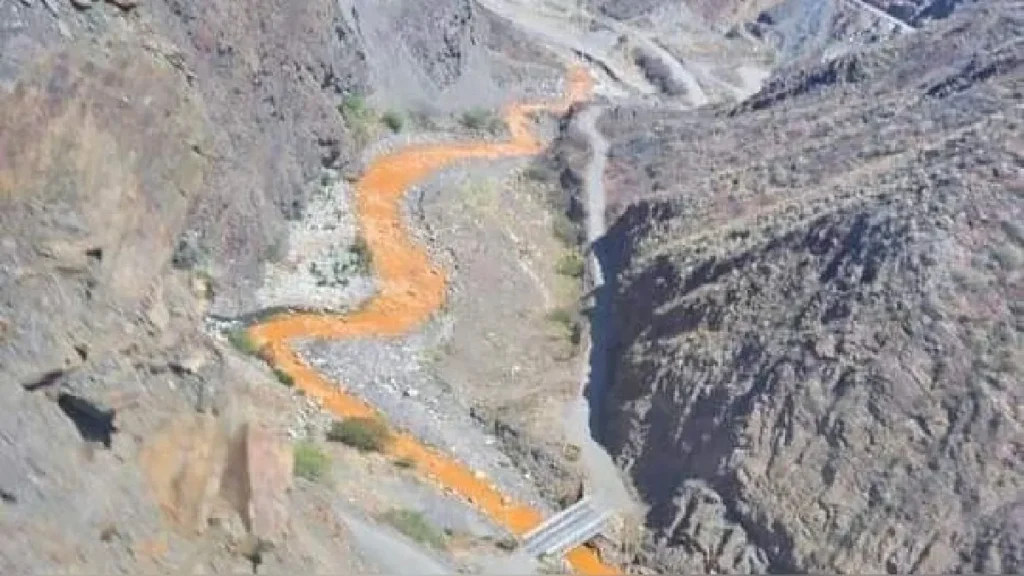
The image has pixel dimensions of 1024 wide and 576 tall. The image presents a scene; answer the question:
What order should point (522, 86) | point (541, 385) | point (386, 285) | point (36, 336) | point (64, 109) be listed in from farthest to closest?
point (522, 86) < point (386, 285) < point (541, 385) < point (64, 109) < point (36, 336)

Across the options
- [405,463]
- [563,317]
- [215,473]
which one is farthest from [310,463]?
[563,317]

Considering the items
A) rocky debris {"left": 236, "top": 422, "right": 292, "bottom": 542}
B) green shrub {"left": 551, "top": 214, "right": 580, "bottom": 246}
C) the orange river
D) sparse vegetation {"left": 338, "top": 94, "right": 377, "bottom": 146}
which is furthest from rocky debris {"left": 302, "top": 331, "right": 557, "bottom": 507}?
sparse vegetation {"left": 338, "top": 94, "right": 377, "bottom": 146}

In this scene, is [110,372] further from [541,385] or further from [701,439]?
[541,385]

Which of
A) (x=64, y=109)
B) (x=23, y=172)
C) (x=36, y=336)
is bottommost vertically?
(x=36, y=336)

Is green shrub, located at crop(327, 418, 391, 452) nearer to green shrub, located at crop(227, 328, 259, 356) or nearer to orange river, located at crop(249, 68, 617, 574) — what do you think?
orange river, located at crop(249, 68, 617, 574)

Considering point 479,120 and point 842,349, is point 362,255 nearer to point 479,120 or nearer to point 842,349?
point 842,349

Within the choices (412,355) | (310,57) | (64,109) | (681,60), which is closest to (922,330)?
(412,355)

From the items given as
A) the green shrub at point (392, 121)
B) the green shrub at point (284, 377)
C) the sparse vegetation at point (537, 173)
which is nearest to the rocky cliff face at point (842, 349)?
the green shrub at point (284, 377)
